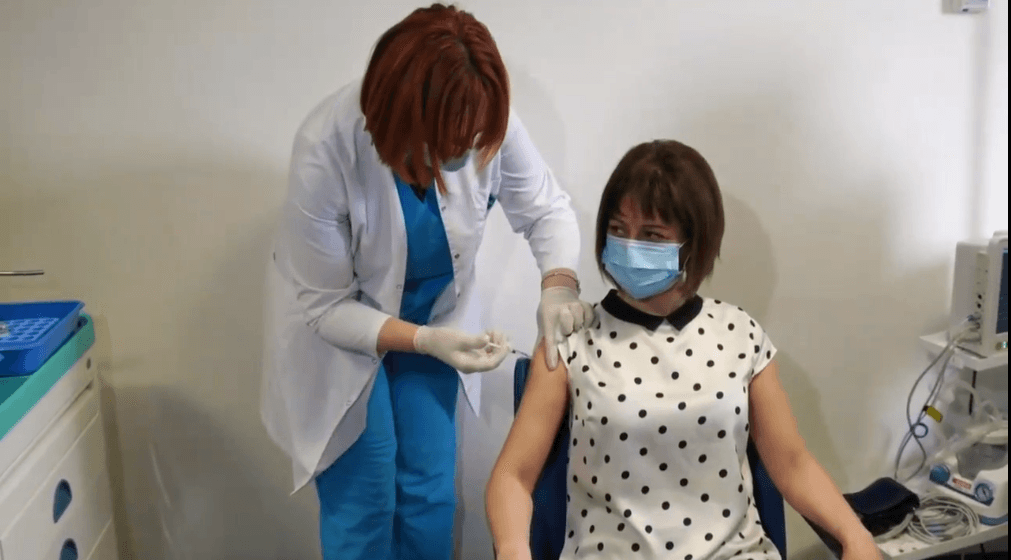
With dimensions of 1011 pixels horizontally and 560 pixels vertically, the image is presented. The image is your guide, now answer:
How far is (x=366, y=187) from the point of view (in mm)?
1471

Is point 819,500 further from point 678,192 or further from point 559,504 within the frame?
point 678,192

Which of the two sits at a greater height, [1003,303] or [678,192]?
[678,192]

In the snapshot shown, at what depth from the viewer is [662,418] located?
4.55 feet

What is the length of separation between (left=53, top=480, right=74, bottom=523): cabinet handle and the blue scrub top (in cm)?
70

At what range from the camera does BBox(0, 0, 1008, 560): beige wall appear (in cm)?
178

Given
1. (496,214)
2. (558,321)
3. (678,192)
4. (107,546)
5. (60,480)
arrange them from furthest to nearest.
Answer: (496,214) < (107,546) < (60,480) < (558,321) < (678,192)

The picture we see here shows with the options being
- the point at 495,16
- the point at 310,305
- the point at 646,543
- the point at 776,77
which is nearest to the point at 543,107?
the point at 495,16

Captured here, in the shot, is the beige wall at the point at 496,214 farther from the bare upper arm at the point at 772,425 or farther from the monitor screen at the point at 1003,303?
the bare upper arm at the point at 772,425

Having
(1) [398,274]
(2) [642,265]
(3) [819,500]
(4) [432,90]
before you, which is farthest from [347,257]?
(3) [819,500]

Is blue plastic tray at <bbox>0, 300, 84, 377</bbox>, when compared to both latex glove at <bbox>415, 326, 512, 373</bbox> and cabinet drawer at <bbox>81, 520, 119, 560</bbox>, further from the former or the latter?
latex glove at <bbox>415, 326, 512, 373</bbox>

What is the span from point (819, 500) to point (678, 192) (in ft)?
1.80

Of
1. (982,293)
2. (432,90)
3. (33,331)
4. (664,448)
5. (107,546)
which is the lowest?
(107,546)

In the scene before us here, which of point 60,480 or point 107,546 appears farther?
point 107,546

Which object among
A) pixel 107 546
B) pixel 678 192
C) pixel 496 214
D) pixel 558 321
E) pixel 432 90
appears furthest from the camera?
pixel 496 214
